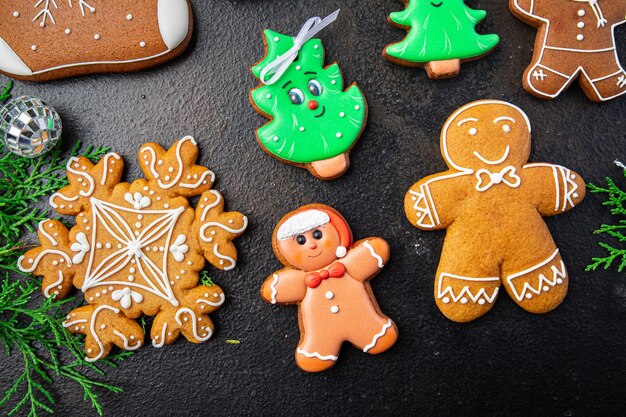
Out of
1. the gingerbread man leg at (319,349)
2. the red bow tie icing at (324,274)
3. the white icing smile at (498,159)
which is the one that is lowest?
the gingerbread man leg at (319,349)

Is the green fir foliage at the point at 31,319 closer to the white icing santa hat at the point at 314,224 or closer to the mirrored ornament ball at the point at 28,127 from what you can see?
the mirrored ornament ball at the point at 28,127

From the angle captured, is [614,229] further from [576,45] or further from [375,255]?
[375,255]

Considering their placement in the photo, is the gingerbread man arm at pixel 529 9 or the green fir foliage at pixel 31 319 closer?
the gingerbread man arm at pixel 529 9

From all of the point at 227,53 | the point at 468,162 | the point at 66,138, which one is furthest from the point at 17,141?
the point at 468,162

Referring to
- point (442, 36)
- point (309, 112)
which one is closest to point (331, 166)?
point (309, 112)

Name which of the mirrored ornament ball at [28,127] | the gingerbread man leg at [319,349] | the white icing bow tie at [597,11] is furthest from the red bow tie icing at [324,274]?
the white icing bow tie at [597,11]

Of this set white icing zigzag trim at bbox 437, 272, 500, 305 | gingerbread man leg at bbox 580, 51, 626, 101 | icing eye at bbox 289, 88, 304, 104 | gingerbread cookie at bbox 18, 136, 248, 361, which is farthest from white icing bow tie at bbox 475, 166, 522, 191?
gingerbread cookie at bbox 18, 136, 248, 361
